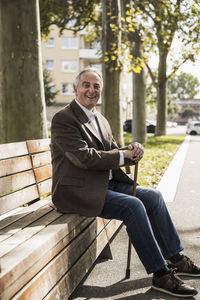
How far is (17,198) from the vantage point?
3.60 meters

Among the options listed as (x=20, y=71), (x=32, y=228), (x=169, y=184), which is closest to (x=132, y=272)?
(x=32, y=228)

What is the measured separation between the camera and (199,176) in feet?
31.9

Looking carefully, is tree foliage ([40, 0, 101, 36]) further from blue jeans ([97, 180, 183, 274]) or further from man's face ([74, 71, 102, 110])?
blue jeans ([97, 180, 183, 274])

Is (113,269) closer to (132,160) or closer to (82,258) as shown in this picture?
(82,258)

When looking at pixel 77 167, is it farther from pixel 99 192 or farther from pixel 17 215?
pixel 17 215

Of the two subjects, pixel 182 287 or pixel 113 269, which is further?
pixel 113 269

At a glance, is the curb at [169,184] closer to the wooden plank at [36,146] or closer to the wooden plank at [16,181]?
the wooden plank at [36,146]

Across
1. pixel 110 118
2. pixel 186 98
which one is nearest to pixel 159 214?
pixel 110 118

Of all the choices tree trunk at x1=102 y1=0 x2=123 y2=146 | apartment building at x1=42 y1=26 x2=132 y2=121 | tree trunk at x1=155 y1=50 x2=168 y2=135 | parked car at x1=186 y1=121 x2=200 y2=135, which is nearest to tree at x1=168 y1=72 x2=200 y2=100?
apartment building at x1=42 y1=26 x2=132 y2=121

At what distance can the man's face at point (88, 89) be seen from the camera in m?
3.68

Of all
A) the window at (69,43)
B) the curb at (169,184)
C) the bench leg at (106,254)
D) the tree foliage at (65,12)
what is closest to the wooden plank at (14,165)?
the bench leg at (106,254)

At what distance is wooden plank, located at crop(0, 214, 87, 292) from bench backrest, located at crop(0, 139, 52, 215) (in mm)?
586

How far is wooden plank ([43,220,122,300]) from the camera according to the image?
2637 millimetres

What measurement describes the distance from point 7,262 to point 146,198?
1.79 m
